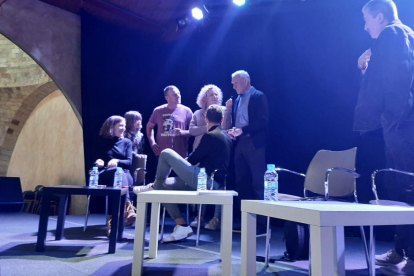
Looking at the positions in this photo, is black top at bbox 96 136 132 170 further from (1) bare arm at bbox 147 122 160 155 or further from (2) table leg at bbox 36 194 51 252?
(2) table leg at bbox 36 194 51 252

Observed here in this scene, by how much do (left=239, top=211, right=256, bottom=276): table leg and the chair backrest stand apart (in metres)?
1.33

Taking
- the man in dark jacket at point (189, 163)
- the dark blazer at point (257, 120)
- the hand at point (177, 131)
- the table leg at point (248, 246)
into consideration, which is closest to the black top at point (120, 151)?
the hand at point (177, 131)

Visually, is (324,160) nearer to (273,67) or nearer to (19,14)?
(273,67)

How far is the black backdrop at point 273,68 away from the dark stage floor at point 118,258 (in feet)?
3.78

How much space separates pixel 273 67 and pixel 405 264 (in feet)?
8.67

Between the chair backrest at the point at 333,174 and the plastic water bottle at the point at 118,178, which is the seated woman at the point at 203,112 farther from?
the chair backrest at the point at 333,174

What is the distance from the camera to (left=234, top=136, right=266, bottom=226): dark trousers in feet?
10.1

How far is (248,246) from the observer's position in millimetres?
1348

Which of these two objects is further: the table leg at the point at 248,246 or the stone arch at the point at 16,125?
the stone arch at the point at 16,125

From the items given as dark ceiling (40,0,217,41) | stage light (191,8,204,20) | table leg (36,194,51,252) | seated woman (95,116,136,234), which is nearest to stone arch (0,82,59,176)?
dark ceiling (40,0,217,41)

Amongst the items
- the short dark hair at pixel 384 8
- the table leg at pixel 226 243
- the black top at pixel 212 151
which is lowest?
the table leg at pixel 226 243

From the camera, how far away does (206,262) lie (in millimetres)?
1965

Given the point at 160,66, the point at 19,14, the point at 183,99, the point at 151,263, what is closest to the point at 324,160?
the point at 151,263

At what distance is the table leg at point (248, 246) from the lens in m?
1.33
